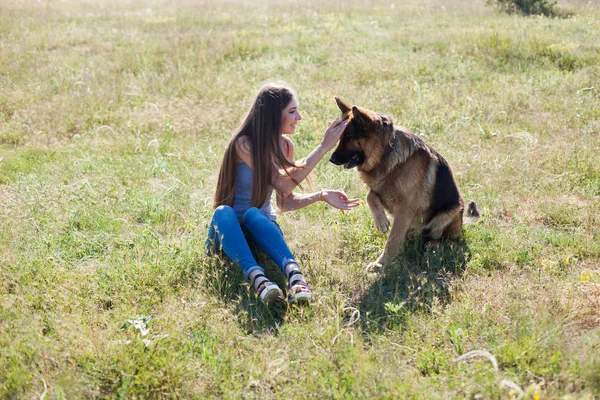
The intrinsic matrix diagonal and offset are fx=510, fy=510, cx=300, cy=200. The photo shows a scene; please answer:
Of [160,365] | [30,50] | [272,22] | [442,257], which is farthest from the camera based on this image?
[272,22]

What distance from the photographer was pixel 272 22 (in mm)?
14547

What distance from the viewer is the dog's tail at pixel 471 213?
4604 mm

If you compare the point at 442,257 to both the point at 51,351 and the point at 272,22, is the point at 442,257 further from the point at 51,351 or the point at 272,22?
the point at 272,22

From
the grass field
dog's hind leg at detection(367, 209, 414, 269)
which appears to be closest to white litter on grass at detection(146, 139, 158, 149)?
the grass field

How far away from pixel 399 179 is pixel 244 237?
1.45 metres

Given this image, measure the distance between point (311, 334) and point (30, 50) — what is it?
1027cm

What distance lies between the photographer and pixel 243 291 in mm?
3789

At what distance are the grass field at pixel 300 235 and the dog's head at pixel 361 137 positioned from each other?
0.80 metres

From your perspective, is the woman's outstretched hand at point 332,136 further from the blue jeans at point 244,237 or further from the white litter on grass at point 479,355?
the white litter on grass at point 479,355

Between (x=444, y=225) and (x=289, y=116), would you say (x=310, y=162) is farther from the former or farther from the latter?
(x=444, y=225)

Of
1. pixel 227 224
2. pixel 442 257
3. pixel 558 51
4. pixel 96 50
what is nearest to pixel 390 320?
pixel 442 257

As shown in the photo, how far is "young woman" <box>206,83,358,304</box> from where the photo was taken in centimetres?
382

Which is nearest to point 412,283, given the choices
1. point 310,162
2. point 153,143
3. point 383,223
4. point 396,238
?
point 396,238

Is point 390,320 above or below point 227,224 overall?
below
